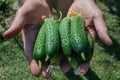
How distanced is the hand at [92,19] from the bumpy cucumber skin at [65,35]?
0.28 m

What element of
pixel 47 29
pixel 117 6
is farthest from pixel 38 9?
pixel 117 6

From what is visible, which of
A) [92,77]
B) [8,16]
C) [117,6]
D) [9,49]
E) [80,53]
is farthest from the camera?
[117,6]

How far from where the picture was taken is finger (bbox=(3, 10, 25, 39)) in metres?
3.75

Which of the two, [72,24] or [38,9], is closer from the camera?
[72,24]

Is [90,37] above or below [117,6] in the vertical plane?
above

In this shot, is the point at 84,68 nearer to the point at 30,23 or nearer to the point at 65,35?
the point at 65,35

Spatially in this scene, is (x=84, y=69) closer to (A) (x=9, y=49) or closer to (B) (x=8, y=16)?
(A) (x=9, y=49)

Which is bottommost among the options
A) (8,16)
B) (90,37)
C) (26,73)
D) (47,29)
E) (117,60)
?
(117,60)

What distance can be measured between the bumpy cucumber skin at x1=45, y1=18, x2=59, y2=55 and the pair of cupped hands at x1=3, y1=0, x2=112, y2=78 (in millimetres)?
237

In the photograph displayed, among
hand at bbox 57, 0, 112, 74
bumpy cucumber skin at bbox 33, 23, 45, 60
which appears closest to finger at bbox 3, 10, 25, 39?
bumpy cucumber skin at bbox 33, 23, 45, 60

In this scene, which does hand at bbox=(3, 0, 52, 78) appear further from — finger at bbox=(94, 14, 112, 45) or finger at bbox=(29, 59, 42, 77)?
Answer: finger at bbox=(94, 14, 112, 45)

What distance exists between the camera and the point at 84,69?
3854 mm

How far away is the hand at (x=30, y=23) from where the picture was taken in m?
3.87

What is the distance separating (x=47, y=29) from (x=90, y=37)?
0.58m
